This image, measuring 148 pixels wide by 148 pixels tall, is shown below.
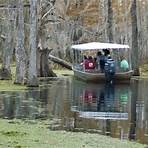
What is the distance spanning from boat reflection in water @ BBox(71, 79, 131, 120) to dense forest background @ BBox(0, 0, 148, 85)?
4020 mm

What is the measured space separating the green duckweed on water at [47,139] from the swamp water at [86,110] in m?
0.72

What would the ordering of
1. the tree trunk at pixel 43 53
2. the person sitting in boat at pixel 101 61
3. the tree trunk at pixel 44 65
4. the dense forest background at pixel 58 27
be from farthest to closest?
1. the tree trunk at pixel 44 65
2. the tree trunk at pixel 43 53
3. the person sitting in boat at pixel 101 61
4. the dense forest background at pixel 58 27

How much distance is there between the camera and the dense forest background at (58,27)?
28594 mm

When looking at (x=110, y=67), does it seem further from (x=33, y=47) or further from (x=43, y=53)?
(x=43, y=53)

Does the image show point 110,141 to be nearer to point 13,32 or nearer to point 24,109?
point 24,109

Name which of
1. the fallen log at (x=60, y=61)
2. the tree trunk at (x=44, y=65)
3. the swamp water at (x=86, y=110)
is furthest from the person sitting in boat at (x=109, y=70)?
the fallen log at (x=60, y=61)

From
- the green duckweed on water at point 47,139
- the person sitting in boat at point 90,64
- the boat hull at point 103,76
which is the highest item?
the person sitting in boat at point 90,64

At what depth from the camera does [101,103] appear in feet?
68.8

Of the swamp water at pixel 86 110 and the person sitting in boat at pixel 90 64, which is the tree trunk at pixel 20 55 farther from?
the person sitting in boat at pixel 90 64

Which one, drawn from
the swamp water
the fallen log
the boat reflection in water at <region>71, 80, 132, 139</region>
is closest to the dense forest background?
the fallen log

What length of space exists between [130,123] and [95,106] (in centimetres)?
424

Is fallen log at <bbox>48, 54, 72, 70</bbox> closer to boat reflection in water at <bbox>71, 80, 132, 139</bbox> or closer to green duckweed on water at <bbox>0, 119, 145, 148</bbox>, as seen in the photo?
boat reflection in water at <bbox>71, 80, 132, 139</bbox>

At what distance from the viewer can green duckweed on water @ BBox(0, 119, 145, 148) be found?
38.2 feet

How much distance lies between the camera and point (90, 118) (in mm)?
16734
